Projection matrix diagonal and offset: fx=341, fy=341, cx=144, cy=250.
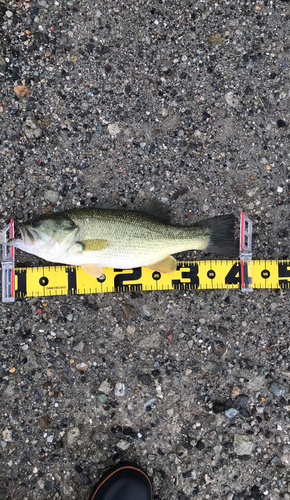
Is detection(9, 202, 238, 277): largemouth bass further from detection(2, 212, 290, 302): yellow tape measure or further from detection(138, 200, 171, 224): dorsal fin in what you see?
detection(2, 212, 290, 302): yellow tape measure

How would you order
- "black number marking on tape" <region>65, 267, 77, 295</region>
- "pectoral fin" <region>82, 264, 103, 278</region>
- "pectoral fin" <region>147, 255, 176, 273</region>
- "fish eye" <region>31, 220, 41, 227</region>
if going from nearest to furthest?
"fish eye" <region>31, 220, 41, 227</region> → "pectoral fin" <region>82, 264, 103, 278</region> → "pectoral fin" <region>147, 255, 176, 273</region> → "black number marking on tape" <region>65, 267, 77, 295</region>

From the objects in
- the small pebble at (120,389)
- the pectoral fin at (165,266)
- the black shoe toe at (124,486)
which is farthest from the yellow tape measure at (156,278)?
the black shoe toe at (124,486)

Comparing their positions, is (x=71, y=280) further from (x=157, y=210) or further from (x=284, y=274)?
(x=284, y=274)

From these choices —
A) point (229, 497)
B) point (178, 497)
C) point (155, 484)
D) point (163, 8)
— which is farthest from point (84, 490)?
point (163, 8)

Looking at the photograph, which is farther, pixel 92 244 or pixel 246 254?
pixel 246 254

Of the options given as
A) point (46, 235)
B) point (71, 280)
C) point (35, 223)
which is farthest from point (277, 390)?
point (35, 223)

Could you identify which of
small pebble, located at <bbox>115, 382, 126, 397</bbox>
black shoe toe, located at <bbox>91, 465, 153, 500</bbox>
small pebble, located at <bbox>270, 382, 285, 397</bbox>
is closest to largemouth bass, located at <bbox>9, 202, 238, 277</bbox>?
small pebble, located at <bbox>115, 382, 126, 397</bbox>

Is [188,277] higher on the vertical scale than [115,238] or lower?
lower
